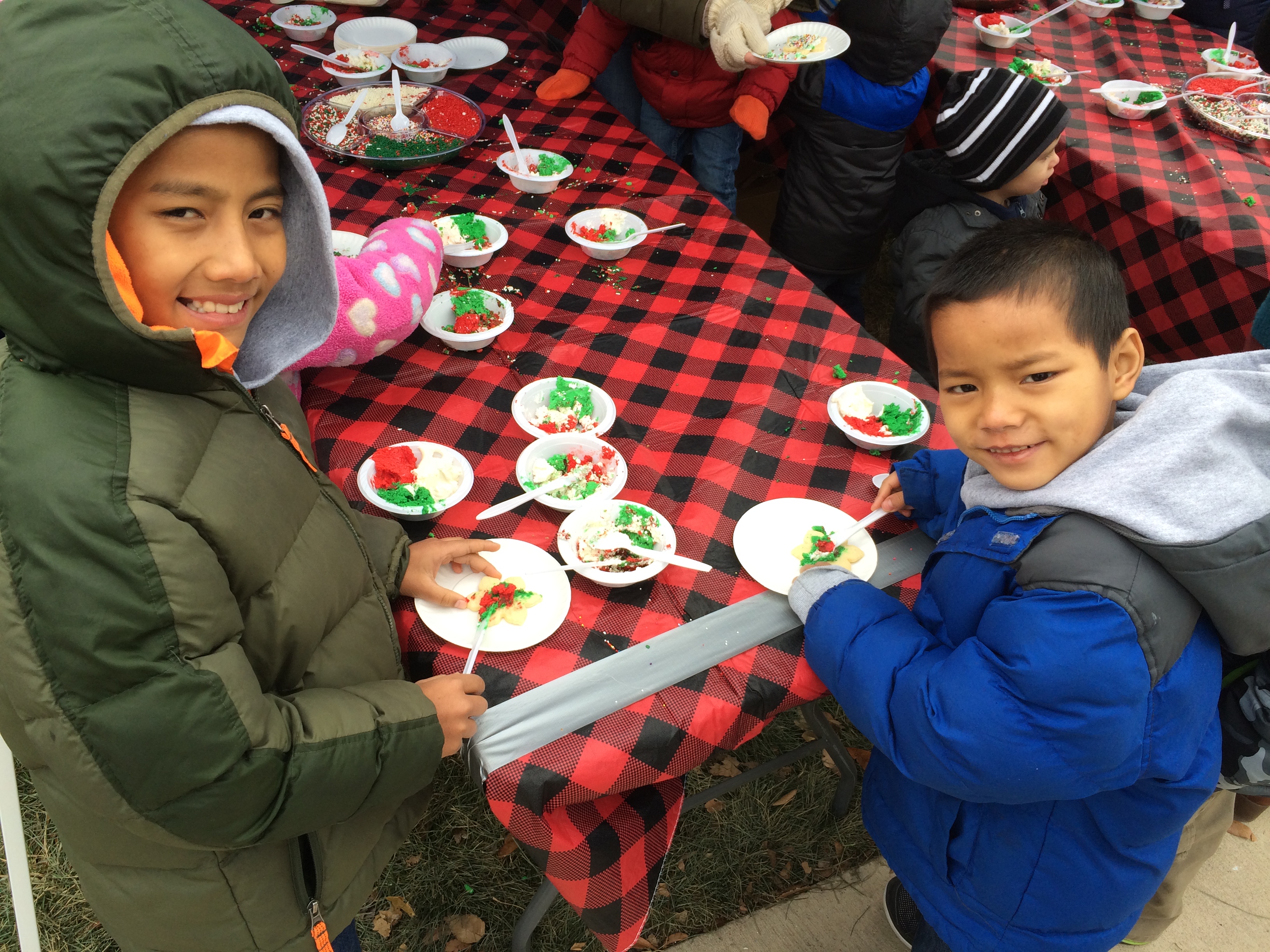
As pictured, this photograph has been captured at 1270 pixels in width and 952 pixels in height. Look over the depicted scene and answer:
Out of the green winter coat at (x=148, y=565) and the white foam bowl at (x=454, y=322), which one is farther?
the white foam bowl at (x=454, y=322)

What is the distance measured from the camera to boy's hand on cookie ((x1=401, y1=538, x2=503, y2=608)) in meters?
1.55

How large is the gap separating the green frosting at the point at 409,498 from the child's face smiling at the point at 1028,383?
1.01 metres

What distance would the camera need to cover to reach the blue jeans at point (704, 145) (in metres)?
3.52

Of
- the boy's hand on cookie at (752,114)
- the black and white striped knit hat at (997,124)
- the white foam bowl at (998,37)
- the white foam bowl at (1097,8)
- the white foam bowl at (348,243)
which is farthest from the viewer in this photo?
the white foam bowl at (1097,8)

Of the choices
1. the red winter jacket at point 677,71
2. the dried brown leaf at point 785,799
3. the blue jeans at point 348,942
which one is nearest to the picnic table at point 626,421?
the red winter jacket at point 677,71

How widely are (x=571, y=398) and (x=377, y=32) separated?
2523 millimetres

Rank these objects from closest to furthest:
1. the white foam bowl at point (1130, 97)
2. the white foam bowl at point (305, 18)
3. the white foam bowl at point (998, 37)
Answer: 1. the white foam bowl at point (1130, 97)
2. the white foam bowl at point (305, 18)
3. the white foam bowl at point (998, 37)

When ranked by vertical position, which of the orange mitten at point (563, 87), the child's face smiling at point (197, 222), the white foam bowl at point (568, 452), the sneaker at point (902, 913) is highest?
the child's face smiling at point (197, 222)

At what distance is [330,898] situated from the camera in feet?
4.58

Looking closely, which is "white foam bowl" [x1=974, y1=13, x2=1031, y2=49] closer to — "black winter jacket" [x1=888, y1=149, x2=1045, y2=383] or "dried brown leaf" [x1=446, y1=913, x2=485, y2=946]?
"black winter jacket" [x1=888, y1=149, x2=1045, y2=383]

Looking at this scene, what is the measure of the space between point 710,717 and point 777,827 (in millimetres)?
1182

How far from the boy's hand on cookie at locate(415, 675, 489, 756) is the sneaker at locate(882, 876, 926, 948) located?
139 cm

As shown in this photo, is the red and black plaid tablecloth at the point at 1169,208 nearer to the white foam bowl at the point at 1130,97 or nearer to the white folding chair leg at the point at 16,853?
the white foam bowl at the point at 1130,97

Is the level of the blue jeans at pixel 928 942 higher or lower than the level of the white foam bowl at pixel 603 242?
lower
